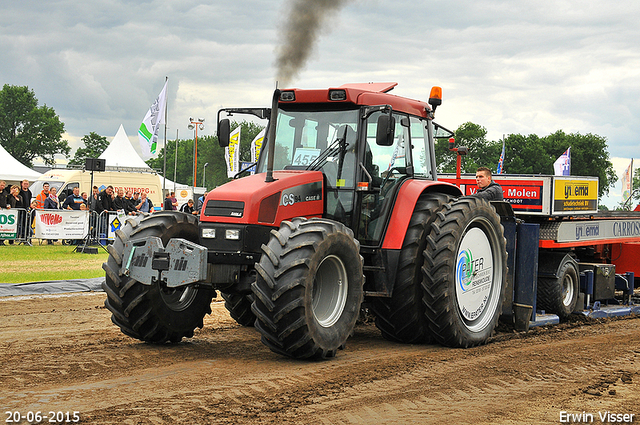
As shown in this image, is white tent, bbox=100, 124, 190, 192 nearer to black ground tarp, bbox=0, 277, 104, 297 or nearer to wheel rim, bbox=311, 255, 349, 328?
black ground tarp, bbox=0, 277, 104, 297

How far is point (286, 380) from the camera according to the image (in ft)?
18.1

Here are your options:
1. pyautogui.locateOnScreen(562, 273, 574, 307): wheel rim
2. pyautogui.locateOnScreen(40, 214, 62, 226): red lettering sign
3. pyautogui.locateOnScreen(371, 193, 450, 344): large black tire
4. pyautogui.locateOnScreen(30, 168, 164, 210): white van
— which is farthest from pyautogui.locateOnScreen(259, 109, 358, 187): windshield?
pyautogui.locateOnScreen(30, 168, 164, 210): white van

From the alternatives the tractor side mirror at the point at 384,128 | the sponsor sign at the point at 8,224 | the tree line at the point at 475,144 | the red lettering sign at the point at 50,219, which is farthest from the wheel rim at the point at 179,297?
the tree line at the point at 475,144

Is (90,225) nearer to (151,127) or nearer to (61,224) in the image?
(61,224)

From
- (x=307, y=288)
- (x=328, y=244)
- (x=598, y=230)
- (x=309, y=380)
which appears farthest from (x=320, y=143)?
(x=598, y=230)

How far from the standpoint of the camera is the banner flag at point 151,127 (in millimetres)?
25938

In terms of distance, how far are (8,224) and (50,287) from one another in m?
8.81

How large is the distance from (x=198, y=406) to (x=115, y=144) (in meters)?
36.6

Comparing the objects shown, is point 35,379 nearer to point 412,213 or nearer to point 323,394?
point 323,394

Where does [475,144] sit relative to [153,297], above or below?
above

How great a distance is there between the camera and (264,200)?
6.52 metres

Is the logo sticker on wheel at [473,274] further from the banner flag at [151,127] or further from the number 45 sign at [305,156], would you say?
the banner flag at [151,127]

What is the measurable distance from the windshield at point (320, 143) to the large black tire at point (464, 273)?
47.4 inches

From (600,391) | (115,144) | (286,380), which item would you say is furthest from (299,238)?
(115,144)
